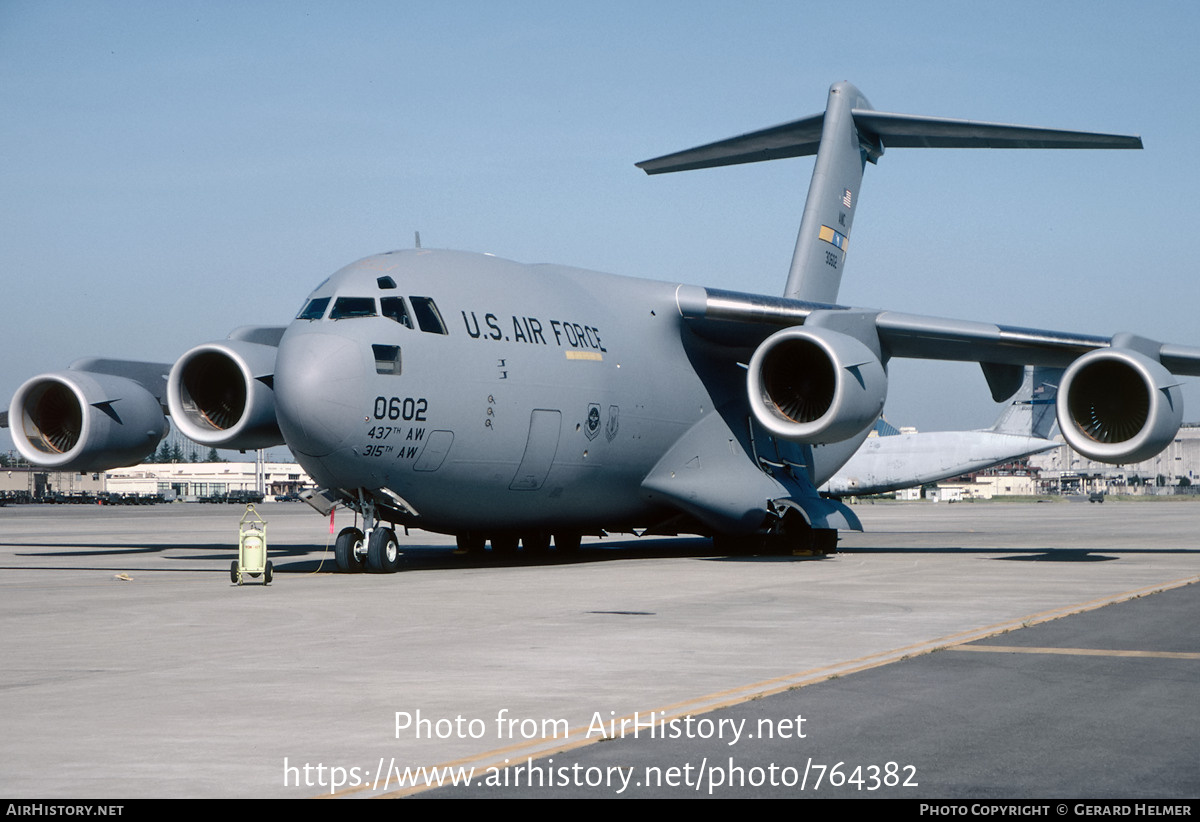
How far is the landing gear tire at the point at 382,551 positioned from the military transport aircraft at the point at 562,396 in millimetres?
31

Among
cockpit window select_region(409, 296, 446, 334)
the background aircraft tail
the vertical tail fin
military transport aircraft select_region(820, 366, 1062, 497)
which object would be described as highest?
the vertical tail fin

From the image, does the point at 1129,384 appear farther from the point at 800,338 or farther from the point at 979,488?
the point at 979,488

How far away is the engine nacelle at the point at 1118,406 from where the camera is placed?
59.7ft

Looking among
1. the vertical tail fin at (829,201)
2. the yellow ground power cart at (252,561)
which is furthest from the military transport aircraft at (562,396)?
the yellow ground power cart at (252,561)

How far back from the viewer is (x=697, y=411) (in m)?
21.7

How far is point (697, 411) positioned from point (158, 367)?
30.0 ft

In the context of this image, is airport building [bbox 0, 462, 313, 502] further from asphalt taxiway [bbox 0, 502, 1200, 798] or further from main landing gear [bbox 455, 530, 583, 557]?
asphalt taxiway [bbox 0, 502, 1200, 798]

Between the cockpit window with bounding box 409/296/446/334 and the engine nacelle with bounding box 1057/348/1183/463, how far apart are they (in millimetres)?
8915

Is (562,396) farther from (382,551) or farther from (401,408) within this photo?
(382,551)

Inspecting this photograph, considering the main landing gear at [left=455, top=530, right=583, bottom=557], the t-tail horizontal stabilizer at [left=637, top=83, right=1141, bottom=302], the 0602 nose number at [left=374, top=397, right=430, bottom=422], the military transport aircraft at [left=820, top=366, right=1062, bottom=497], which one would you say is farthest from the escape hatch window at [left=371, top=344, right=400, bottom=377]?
the military transport aircraft at [left=820, top=366, right=1062, bottom=497]

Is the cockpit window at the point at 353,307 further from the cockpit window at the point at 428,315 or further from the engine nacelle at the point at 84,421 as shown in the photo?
the engine nacelle at the point at 84,421

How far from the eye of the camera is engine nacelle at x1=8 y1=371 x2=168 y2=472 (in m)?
19.9

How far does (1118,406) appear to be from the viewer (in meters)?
19.0
